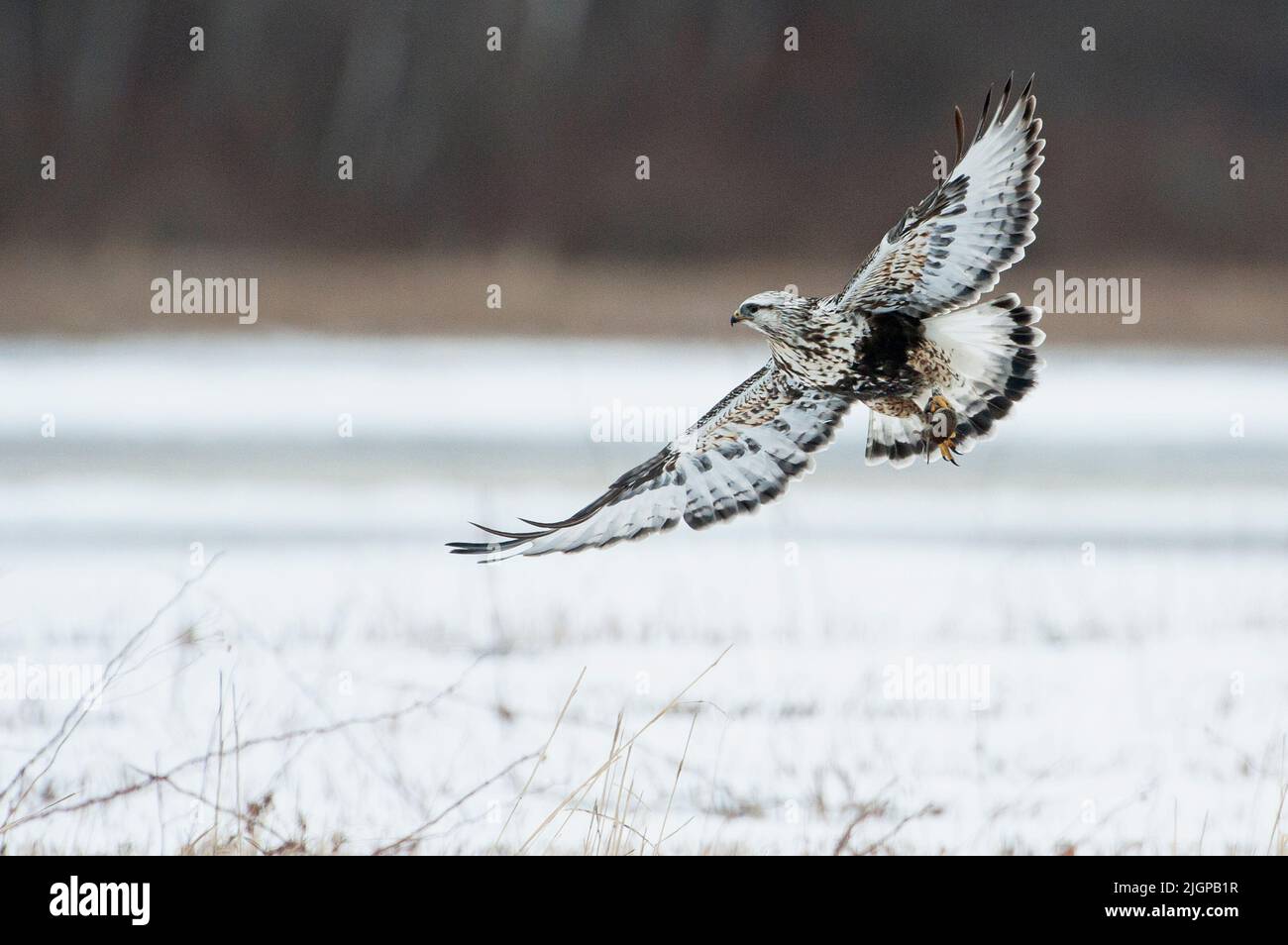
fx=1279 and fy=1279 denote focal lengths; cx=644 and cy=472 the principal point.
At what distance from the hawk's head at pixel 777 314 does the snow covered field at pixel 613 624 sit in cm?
77

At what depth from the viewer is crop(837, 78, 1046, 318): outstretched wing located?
→ 252 cm

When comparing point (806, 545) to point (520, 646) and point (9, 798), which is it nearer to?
point (520, 646)

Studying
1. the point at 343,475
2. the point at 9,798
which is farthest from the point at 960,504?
the point at 9,798

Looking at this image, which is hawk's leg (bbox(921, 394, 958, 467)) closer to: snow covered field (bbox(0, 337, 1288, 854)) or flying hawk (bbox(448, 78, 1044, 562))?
flying hawk (bbox(448, 78, 1044, 562))

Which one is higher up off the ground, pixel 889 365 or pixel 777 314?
pixel 777 314

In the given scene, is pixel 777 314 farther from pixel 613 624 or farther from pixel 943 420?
pixel 613 624

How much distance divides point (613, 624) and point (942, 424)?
3.61ft

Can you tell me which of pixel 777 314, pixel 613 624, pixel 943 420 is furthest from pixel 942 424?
pixel 613 624

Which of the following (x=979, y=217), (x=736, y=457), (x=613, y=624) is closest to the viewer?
(x=979, y=217)

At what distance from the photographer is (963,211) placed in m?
2.54

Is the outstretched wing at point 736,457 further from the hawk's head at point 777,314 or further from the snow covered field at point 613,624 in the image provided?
the snow covered field at point 613,624

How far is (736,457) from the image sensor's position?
286 cm

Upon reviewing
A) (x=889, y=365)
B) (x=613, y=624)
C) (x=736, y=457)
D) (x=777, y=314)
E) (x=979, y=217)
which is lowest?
(x=613, y=624)

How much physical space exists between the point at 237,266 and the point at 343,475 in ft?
2.91
